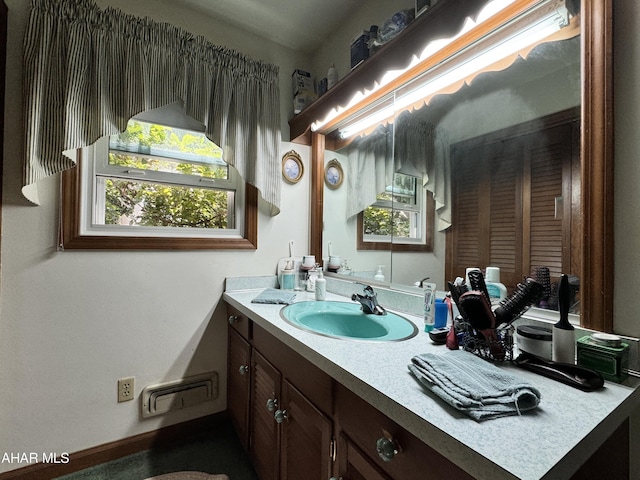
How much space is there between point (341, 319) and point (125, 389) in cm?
113

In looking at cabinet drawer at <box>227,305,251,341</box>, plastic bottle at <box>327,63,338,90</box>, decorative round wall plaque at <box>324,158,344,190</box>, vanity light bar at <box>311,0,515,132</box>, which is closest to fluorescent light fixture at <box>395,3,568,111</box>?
vanity light bar at <box>311,0,515,132</box>

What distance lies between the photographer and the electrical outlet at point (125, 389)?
142 cm

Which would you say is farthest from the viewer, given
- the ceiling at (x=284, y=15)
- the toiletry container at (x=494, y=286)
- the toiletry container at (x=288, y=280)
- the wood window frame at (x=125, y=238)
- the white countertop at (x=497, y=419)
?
the toiletry container at (x=288, y=280)

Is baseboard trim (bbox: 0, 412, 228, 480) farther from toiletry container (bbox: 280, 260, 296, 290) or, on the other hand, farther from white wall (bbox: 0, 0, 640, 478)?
toiletry container (bbox: 280, 260, 296, 290)

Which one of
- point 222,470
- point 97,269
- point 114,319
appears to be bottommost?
point 222,470

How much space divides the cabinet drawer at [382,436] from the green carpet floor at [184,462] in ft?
3.11

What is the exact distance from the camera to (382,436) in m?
0.62

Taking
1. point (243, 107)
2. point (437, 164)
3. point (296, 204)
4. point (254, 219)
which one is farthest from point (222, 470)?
point (243, 107)

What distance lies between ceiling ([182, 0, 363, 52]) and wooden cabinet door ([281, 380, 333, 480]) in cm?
184

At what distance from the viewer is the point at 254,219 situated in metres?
1.74

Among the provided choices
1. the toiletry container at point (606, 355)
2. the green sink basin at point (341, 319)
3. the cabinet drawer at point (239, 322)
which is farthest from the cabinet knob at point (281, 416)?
the toiletry container at point (606, 355)

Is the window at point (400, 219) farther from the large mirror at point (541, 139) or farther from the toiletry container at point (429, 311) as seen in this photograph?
the toiletry container at point (429, 311)

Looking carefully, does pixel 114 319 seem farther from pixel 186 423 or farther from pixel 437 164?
pixel 437 164

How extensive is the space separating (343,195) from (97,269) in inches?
53.6
